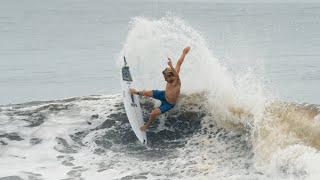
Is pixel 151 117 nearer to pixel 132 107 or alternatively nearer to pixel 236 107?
pixel 132 107

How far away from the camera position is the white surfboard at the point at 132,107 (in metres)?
13.2

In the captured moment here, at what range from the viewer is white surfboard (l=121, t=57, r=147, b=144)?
13.2m

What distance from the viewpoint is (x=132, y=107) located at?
13.8 metres


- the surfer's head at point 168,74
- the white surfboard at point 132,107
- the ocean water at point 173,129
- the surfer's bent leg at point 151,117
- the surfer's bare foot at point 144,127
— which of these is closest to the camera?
the ocean water at point 173,129

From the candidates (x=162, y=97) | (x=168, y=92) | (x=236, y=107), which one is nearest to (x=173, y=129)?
(x=162, y=97)

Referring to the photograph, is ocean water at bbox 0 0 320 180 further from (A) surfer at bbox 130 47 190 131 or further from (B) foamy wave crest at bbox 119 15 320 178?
(A) surfer at bbox 130 47 190 131

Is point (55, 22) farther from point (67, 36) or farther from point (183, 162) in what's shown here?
point (183, 162)

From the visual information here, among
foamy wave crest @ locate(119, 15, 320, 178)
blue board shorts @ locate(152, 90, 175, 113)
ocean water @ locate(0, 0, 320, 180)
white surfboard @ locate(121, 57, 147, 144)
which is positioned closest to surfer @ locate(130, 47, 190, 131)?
blue board shorts @ locate(152, 90, 175, 113)

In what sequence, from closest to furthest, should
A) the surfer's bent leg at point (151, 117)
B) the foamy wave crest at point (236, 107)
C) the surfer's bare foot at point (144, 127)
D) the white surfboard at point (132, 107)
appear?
the foamy wave crest at point (236, 107) < the surfer's bent leg at point (151, 117) < the surfer's bare foot at point (144, 127) < the white surfboard at point (132, 107)

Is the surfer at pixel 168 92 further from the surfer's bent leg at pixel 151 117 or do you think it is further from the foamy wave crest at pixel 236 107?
the foamy wave crest at pixel 236 107

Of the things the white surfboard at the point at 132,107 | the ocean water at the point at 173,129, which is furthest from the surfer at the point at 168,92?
the ocean water at the point at 173,129

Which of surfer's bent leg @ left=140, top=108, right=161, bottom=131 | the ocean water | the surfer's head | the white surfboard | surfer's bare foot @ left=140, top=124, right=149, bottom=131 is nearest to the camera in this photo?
the ocean water

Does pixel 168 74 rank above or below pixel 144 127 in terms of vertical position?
above

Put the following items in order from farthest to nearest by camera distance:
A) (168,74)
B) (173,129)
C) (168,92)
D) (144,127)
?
(173,129) → (144,127) → (168,92) → (168,74)
